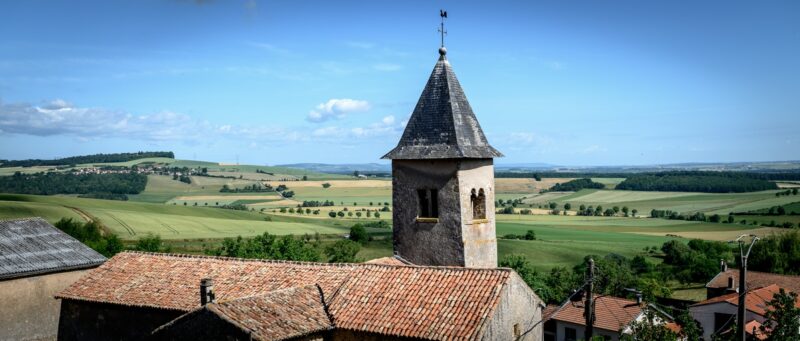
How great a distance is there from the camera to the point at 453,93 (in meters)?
20.6

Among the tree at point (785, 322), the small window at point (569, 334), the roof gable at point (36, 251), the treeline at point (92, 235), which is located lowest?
the small window at point (569, 334)

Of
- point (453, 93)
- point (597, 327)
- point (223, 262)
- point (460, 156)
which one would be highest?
point (453, 93)

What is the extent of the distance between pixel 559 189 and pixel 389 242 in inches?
3406

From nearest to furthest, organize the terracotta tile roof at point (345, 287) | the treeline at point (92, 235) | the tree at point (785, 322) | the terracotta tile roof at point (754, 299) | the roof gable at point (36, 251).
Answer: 1. the tree at point (785, 322)
2. the terracotta tile roof at point (345, 287)
3. the roof gable at point (36, 251)
4. the terracotta tile roof at point (754, 299)
5. the treeline at point (92, 235)

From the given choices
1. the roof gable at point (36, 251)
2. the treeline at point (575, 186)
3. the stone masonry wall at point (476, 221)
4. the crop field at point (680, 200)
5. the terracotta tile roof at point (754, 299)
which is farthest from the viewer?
the treeline at point (575, 186)

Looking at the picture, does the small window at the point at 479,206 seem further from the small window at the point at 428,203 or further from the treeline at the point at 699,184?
the treeline at the point at 699,184

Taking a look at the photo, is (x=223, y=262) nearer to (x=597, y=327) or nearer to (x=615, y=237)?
(x=597, y=327)

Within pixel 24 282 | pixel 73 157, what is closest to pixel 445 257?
pixel 24 282

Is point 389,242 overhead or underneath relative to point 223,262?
underneath

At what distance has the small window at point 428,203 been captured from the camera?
20198mm

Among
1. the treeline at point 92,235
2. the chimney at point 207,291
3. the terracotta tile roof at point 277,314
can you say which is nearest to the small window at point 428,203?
the terracotta tile roof at point 277,314

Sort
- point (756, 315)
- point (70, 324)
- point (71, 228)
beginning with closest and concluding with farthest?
point (70, 324) → point (756, 315) → point (71, 228)

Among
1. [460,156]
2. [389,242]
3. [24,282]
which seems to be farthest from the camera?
[389,242]

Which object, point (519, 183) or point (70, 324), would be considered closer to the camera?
point (70, 324)
